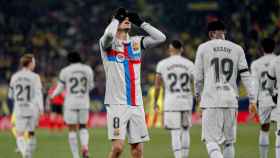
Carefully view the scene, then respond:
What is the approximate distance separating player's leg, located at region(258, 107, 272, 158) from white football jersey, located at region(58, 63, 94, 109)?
4.33 m

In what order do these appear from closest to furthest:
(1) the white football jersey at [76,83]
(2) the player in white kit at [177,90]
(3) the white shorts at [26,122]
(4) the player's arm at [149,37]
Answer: (4) the player's arm at [149,37]
(2) the player in white kit at [177,90]
(3) the white shorts at [26,122]
(1) the white football jersey at [76,83]

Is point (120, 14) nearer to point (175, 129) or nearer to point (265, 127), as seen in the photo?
point (175, 129)

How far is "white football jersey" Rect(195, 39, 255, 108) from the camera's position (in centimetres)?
1124

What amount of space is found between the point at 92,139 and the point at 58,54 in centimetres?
1524

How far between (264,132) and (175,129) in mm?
1738

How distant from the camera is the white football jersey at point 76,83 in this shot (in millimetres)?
17547

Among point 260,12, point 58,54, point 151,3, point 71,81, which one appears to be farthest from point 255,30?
point 71,81

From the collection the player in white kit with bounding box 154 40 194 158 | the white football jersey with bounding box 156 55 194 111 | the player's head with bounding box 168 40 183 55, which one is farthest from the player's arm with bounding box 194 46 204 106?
the player's head with bounding box 168 40 183 55

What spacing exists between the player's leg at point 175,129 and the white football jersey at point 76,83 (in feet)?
8.77

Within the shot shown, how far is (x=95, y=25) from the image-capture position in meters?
39.1

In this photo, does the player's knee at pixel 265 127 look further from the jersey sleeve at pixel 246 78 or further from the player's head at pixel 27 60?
the player's head at pixel 27 60

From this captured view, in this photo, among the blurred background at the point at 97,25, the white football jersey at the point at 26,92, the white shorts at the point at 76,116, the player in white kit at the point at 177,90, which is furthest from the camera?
the blurred background at the point at 97,25

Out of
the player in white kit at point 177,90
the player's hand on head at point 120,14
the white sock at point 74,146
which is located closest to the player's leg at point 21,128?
the white sock at point 74,146


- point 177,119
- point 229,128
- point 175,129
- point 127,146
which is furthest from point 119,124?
point 127,146
